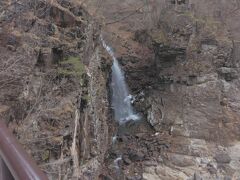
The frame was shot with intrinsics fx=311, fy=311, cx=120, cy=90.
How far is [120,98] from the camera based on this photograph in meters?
13.4

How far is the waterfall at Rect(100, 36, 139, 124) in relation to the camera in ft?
42.8

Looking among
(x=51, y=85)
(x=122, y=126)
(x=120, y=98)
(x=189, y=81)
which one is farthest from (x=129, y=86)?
(x=51, y=85)

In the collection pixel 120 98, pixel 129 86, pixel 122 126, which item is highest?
pixel 129 86

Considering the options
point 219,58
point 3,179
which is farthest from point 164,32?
point 3,179

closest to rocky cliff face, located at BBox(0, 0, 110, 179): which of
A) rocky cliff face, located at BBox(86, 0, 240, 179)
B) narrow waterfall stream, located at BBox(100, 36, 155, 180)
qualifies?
narrow waterfall stream, located at BBox(100, 36, 155, 180)

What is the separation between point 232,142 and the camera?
38.0ft

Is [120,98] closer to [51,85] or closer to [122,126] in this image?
[122,126]

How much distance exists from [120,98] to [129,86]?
0.87 metres

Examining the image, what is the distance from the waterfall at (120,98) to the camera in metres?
13.0

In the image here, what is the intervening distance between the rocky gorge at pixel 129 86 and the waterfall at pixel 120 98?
0.31 metres

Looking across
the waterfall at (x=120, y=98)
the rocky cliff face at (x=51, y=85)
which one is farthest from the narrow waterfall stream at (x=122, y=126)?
the rocky cliff face at (x=51, y=85)

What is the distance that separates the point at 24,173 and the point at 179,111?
1222 cm

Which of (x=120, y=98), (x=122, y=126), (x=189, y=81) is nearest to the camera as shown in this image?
(x=122, y=126)

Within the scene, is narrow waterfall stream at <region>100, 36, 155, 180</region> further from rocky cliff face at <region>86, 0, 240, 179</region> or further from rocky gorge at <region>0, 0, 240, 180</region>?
rocky cliff face at <region>86, 0, 240, 179</region>
